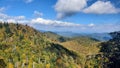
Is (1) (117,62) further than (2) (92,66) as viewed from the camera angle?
No

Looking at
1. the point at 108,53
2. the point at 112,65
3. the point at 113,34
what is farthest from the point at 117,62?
the point at 113,34

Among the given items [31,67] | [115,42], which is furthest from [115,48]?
[31,67]

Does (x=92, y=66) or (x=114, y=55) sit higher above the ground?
(x=114, y=55)

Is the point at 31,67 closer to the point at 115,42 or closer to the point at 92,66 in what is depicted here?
the point at 92,66

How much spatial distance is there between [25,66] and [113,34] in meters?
80.6

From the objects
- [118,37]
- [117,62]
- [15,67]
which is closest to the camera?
[117,62]

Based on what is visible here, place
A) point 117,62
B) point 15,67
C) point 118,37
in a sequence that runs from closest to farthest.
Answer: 1. point 117,62
2. point 118,37
3. point 15,67

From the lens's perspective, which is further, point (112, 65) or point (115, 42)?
point (115, 42)

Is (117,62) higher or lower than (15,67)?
higher

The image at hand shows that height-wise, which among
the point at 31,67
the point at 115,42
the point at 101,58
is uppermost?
the point at 115,42

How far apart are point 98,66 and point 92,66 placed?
9.39 meters

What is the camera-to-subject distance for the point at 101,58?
6816 inches

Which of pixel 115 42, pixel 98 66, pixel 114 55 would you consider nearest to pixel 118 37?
pixel 115 42

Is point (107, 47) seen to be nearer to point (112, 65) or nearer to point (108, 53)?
point (108, 53)
